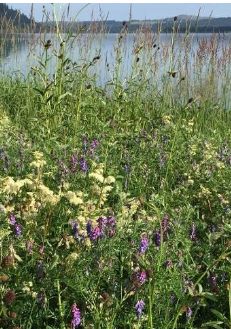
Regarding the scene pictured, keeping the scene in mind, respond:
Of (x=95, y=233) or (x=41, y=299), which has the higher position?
(x=95, y=233)

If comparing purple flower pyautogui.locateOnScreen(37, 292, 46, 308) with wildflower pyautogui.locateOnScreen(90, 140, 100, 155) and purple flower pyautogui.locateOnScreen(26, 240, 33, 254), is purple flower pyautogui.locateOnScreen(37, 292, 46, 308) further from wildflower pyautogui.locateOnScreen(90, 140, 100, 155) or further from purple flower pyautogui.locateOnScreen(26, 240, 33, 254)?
wildflower pyautogui.locateOnScreen(90, 140, 100, 155)

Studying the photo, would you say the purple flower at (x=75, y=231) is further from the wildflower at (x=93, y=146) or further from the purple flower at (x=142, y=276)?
the wildflower at (x=93, y=146)

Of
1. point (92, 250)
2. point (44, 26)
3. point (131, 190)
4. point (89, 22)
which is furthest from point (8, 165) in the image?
point (89, 22)

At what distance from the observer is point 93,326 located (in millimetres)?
1664

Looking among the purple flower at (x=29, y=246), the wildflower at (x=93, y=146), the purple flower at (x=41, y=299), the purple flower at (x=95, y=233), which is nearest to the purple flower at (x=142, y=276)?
the purple flower at (x=95, y=233)

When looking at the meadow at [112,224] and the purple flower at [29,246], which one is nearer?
the meadow at [112,224]

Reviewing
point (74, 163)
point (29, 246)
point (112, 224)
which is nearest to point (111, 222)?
point (112, 224)

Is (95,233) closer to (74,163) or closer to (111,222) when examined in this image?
(111,222)

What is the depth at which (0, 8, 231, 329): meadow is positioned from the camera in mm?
1771

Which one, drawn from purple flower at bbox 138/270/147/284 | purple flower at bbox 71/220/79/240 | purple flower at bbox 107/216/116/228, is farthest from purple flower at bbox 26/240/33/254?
purple flower at bbox 138/270/147/284

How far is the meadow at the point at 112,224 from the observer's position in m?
1.77

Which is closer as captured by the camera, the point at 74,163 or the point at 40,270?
the point at 40,270

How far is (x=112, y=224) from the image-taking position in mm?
1961

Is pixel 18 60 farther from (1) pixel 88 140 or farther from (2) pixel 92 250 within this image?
(2) pixel 92 250
